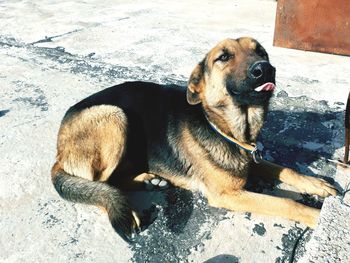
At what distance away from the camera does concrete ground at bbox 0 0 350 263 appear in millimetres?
2570

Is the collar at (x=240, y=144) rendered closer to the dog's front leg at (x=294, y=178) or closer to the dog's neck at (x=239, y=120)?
the dog's neck at (x=239, y=120)

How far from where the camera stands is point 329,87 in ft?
15.2

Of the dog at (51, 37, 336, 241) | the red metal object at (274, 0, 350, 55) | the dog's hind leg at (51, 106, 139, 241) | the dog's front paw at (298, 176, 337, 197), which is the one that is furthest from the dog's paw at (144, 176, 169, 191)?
the red metal object at (274, 0, 350, 55)

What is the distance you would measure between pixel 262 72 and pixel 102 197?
1.49 metres

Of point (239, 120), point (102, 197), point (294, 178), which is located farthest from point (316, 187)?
point (102, 197)

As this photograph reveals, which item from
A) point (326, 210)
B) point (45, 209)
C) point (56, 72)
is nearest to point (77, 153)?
point (45, 209)

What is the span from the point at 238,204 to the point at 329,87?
2646 millimetres

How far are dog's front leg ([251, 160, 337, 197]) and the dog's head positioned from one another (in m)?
0.63

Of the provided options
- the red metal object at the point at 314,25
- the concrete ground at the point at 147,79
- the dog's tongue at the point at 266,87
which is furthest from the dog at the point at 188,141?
the red metal object at the point at 314,25

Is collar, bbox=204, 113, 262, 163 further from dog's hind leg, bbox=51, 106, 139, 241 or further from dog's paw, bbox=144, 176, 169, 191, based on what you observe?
dog's hind leg, bbox=51, 106, 139, 241

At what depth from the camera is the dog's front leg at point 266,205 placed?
102 inches

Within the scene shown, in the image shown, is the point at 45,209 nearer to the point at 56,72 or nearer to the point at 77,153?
the point at 77,153

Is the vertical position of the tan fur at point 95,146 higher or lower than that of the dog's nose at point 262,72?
lower

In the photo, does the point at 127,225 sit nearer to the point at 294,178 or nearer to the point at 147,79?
the point at 294,178
